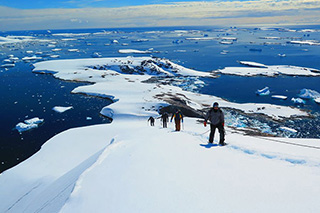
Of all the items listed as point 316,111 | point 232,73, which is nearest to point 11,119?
point 316,111

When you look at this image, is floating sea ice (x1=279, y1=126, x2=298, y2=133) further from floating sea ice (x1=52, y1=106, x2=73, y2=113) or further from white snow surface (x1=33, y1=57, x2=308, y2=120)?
floating sea ice (x1=52, y1=106, x2=73, y2=113)

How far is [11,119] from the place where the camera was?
33312mm

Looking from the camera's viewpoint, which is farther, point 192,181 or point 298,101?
point 298,101

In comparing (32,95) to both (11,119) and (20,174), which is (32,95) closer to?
(11,119)

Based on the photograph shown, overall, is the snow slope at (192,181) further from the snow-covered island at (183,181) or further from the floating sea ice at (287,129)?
the floating sea ice at (287,129)

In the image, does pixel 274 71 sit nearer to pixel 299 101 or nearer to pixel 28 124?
pixel 299 101

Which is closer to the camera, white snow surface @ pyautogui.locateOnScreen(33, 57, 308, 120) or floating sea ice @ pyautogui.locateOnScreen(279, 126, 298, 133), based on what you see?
floating sea ice @ pyautogui.locateOnScreen(279, 126, 298, 133)

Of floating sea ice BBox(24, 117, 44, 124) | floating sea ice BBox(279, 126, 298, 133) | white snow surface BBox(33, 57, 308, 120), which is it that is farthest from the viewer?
white snow surface BBox(33, 57, 308, 120)

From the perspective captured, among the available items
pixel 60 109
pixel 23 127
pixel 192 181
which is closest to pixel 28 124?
pixel 23 127

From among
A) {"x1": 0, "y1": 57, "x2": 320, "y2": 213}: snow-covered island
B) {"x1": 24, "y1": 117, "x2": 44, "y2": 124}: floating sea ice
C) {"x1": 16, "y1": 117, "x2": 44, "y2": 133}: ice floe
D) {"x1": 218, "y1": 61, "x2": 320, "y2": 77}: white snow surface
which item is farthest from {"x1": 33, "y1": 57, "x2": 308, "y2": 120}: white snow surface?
{"x1": 0, "y1": 57, "x2": 320, "y2": 213}: snow-covered island

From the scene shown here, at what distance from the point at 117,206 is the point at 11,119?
1376 inches

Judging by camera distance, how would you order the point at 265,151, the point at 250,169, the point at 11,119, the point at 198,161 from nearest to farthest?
1. the point at 250,169
2. the point at 198,161
3. the point at 265,151
4. the point at 11,119

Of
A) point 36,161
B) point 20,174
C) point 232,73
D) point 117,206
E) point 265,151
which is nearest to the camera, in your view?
point 117,206

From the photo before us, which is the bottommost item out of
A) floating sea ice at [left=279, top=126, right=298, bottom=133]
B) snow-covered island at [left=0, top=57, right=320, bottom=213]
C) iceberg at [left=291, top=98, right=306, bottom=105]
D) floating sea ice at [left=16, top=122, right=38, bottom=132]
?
floating sea ice at [left=279, top=126, right=298, bottom=133]
